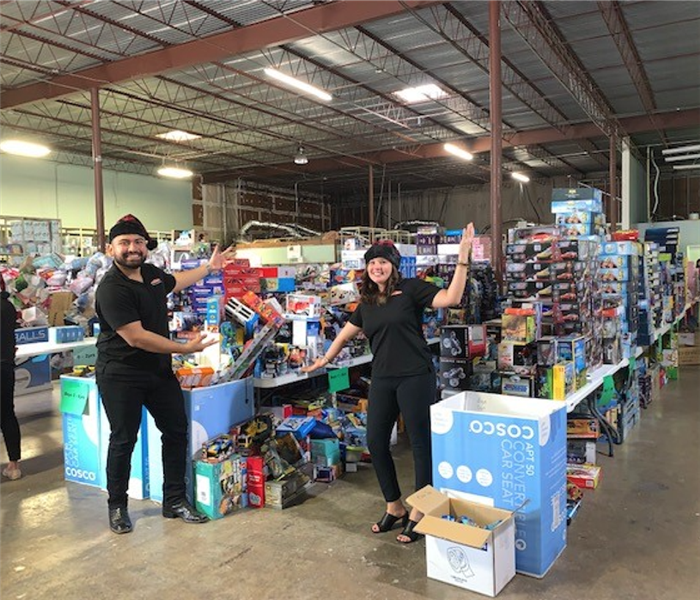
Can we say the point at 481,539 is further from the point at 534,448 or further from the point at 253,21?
the point at 253,21

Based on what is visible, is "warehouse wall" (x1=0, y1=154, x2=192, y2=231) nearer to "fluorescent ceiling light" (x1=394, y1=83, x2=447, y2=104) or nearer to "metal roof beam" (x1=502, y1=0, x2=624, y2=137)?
"fluorescent ceiling light" (x1=394, y1=83, x2=447, y2=104)

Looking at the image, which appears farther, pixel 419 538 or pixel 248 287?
pixel 248 287

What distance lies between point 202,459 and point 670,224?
50.1 feet

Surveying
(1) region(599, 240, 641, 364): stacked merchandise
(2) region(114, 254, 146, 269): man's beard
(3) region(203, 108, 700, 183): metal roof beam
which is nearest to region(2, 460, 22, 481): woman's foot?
(2) region(114, 254, 146, 269): man's beard

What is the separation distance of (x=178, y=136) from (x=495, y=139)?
445 inches

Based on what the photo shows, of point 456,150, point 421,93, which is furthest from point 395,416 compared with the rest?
point 456,150

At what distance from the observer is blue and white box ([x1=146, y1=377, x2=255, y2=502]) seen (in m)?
3.59

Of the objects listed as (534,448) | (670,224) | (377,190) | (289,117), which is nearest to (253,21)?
(289,117)

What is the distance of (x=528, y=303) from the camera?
413 cm

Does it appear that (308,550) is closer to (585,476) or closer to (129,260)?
(129,260)

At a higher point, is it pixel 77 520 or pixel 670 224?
pixel 670 224

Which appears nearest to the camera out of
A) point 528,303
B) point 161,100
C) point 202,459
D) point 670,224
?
point 202,459

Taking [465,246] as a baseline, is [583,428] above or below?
below

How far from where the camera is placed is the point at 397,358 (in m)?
3.12
